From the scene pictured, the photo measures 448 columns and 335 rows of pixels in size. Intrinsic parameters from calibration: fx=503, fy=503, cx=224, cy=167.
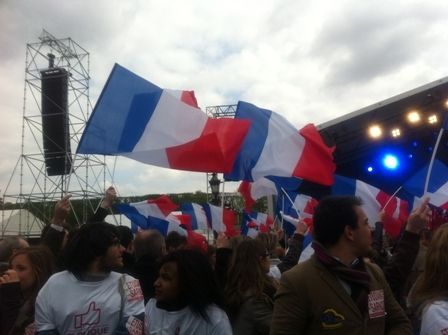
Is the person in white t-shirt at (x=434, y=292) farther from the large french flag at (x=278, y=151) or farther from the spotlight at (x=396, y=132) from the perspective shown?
the spotlight at (x=396, y=132)

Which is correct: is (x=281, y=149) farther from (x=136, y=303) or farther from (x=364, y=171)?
(x=364, y=171)

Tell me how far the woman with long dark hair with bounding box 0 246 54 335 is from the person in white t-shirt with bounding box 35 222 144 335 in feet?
0.46

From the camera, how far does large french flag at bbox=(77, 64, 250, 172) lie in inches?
203

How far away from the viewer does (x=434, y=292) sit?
2.50 m

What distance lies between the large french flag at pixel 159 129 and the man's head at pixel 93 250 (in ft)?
6.81

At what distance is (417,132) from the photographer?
31.7ft

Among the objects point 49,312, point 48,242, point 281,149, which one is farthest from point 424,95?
point 49,312

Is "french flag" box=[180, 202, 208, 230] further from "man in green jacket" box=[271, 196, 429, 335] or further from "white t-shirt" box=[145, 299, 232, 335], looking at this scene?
"man in green jacket" box=[271, 196, 429, 335]

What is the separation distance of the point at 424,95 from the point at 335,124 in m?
1.82

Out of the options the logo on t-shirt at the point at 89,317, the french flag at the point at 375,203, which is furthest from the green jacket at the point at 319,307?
the french flag at the point at 375,203

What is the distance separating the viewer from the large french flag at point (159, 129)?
5.15 m

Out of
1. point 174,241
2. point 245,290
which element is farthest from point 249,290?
point 174,241

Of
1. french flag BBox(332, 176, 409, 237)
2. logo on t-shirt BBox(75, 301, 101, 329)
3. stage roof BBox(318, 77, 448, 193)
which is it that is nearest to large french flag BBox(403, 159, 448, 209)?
french flag BBox(332, 176, 409, 237)

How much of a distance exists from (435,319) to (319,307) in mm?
579
